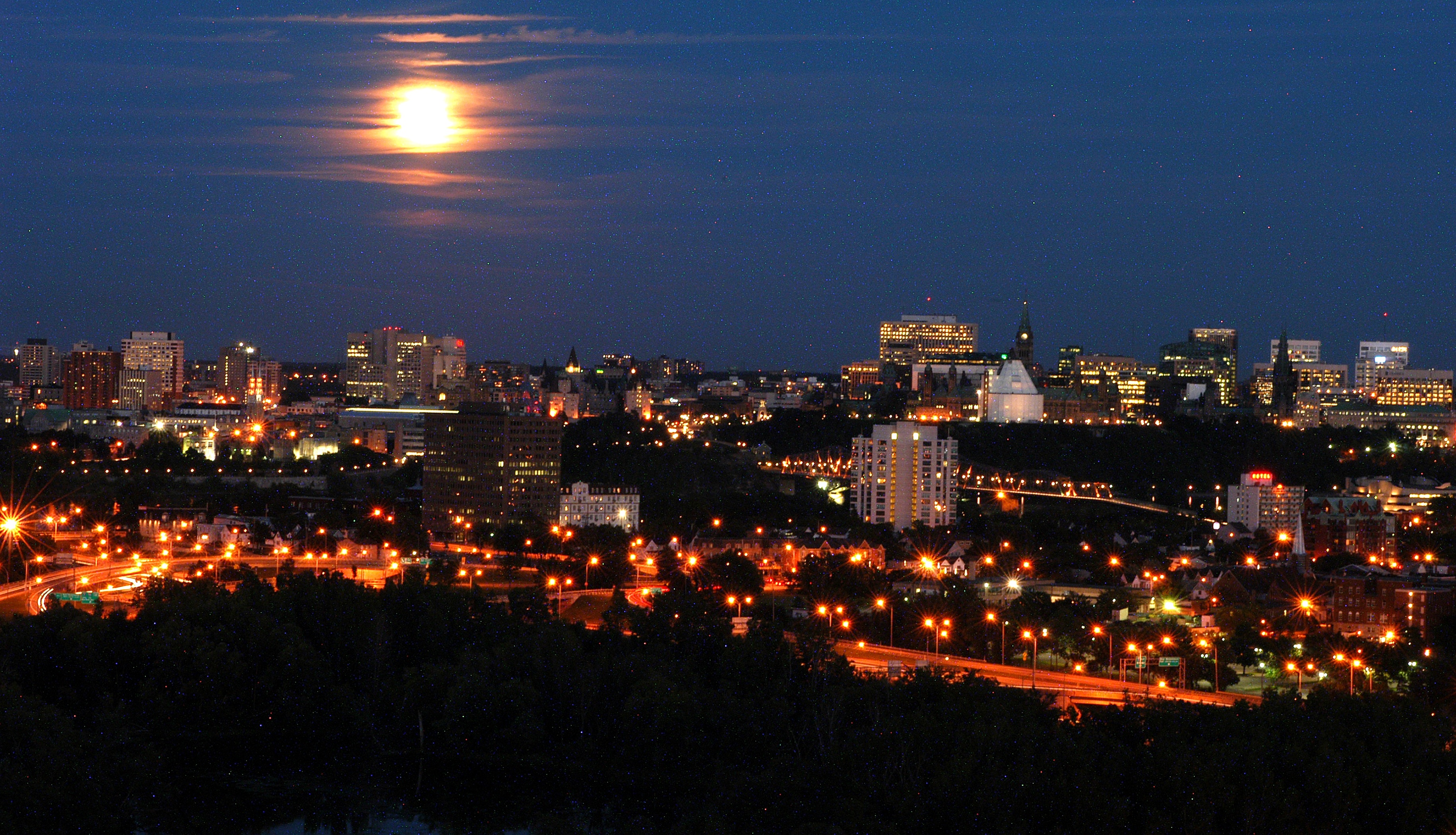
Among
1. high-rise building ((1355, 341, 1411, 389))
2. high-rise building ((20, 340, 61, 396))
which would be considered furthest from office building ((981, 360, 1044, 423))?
high-rise building ((20, 340, 61, 396))

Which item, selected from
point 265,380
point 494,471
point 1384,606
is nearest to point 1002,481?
point 494,471

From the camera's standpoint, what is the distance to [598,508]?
35.4 metres

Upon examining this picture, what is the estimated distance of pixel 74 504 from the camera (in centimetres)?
3441

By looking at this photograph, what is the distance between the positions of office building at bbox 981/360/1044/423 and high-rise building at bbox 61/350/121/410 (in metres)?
33.1

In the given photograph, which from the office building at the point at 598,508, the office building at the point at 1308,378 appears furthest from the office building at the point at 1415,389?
the office building at the point at 598,508

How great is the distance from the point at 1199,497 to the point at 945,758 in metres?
28.3

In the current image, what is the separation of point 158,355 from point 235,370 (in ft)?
10.7

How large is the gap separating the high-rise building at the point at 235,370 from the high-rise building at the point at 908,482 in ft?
149

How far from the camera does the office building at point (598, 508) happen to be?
35000 millimetres

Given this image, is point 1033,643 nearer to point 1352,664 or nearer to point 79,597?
point 1352,664

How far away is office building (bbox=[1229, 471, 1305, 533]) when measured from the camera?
3719 centimetres

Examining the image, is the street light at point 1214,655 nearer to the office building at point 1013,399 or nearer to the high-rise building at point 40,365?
the office building at point 1013,399

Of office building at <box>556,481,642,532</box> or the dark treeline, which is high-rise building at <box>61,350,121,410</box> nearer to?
office building at <box>556,481,642,532</box>

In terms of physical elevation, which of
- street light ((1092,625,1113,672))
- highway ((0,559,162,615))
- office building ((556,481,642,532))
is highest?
office building ((556,481,642,532))
